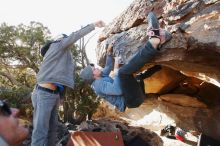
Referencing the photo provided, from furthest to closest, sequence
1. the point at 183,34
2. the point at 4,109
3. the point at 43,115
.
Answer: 1. the point at 183,34
2. the point at 43,115
3. the point at 4,109

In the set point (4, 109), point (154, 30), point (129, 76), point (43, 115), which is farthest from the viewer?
point (43, 115)

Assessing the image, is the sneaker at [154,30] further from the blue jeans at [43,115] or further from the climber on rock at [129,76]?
the blue jeans at [43,115]

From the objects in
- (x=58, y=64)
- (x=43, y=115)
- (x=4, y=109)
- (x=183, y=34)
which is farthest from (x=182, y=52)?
(x=4, y=109)

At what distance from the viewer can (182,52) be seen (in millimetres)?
6582

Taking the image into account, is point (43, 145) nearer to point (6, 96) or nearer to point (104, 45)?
point (104, 45)

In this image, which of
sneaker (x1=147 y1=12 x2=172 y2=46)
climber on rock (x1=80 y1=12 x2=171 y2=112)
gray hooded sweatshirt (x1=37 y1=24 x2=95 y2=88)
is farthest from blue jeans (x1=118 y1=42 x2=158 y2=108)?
gray hooded sweatshirt (x1=37 y1=24 x2=95 y2=88)

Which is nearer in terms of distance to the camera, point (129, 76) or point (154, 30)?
point (154, 30)

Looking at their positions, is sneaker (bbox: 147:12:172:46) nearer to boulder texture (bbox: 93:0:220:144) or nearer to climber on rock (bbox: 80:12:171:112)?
climber on rock (bbox: 80:12:171:112)

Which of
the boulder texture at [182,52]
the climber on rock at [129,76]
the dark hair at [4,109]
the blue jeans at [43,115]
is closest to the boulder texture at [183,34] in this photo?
the boulder texture at [182,52]

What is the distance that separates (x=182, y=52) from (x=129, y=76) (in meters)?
1.49

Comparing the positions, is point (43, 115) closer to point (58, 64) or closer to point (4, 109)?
point (58, 64)

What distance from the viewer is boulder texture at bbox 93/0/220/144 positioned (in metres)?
6.38

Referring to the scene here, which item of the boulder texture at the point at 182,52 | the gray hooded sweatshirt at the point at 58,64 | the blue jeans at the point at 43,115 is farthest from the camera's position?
the boulder texture at the point at 182,52

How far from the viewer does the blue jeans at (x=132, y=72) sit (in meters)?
5.46
